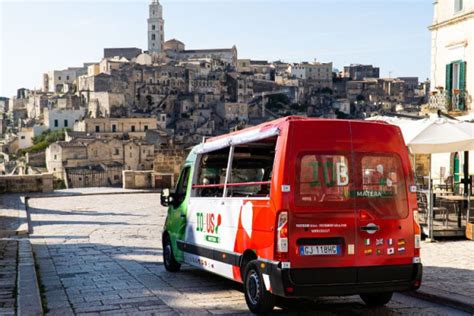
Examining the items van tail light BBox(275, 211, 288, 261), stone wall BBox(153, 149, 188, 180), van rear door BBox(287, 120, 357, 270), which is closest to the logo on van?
van tail light BBox(275, 211, 288, 261)

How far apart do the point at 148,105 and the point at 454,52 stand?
129m

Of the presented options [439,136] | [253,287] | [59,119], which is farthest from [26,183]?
[59,119]

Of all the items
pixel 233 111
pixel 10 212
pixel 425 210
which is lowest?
pixel 10 212

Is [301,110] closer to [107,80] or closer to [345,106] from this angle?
[345,106]

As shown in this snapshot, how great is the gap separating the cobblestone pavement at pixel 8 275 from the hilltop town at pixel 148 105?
6074 cm

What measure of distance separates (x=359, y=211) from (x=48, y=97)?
504 feet

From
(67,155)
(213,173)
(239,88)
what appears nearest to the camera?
(213,173)

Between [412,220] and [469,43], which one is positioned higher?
[469,43]

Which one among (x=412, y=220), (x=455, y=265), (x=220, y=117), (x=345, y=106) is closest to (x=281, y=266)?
(x=412, y=220)

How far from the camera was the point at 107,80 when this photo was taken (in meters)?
143

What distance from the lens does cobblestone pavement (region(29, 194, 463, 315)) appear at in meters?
8.09

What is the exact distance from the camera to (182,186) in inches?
421

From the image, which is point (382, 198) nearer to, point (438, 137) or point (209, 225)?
point (209, 225)

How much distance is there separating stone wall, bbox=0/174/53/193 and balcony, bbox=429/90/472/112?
48.5 feet
